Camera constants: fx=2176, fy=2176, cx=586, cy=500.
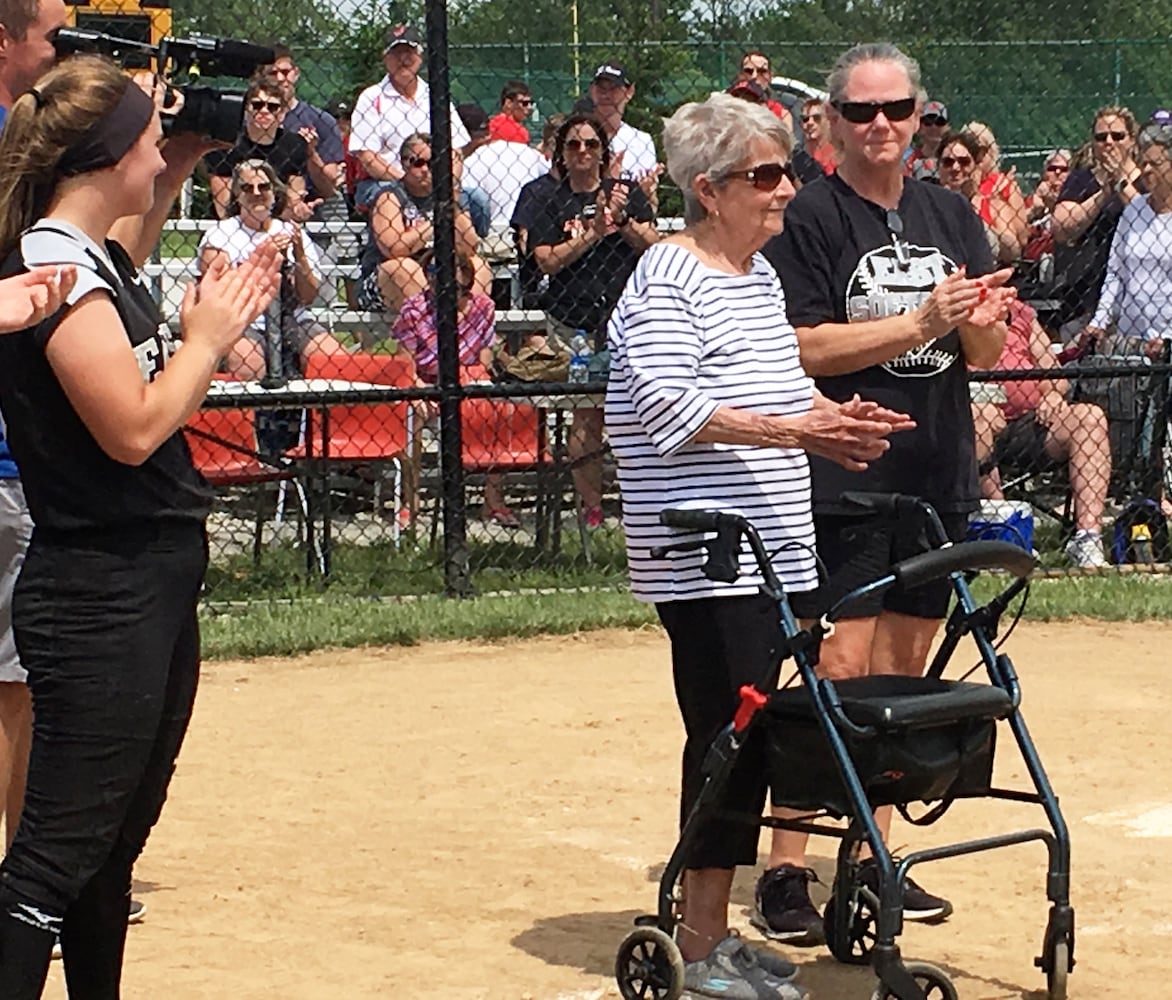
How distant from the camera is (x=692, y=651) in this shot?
472 centimetres

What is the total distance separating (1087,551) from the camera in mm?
10867

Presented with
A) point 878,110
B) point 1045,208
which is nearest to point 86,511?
point 878,110

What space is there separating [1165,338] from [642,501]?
732 centimetres

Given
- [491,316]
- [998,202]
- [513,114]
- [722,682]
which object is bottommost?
[722,682]

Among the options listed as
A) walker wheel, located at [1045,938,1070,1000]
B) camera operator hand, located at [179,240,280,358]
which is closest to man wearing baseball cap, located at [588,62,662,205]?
walker wheel, located at [1045,938,1070,1000]

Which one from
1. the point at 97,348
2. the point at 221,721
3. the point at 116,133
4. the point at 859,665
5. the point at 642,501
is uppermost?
the point at 116,133

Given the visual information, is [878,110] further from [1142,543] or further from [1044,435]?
[1044,435]

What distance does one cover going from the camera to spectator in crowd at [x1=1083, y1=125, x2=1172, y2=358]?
38.0 ft

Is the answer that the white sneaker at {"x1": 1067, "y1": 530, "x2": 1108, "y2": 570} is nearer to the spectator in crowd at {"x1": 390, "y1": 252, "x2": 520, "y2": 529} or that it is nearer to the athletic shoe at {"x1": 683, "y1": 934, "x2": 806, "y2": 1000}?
the spectator in crowd at {"x1": 390, "y1": 252, "x2": 520, "y2": 529}

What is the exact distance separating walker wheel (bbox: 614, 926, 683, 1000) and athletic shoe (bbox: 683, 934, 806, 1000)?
5 cm

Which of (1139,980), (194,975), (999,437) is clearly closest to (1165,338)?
(999,437)

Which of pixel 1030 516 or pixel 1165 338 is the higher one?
pixel 1165 338

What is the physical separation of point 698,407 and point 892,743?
80 cm

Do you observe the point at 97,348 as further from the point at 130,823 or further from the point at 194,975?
the point at 194,975
